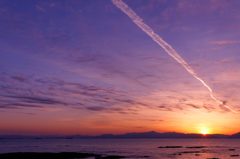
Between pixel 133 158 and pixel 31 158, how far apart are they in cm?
3461

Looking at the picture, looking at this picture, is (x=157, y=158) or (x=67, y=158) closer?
(x=67, y=158)

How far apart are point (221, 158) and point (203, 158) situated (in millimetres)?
6640

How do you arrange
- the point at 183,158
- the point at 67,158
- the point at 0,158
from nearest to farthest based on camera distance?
the point at 0,158, the point at 67,158, the point at 183,158

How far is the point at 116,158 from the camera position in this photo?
7538cm

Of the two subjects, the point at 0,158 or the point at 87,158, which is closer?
the point at 0,158

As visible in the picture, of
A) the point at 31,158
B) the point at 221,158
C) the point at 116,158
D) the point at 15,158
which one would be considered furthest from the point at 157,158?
the point at 15,158

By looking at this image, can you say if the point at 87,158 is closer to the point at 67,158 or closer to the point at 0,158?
the point at 67,158

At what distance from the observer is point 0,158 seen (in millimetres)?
68188

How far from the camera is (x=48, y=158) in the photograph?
2798 inches

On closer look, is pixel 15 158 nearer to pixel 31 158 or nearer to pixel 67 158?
pixel 31 158

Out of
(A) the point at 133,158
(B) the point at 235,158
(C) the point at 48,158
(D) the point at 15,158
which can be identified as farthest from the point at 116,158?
(B) the point at 235,158

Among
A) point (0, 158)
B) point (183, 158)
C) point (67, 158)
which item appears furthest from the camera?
point (183, 158)

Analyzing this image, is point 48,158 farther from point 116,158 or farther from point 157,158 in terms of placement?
point 157,158

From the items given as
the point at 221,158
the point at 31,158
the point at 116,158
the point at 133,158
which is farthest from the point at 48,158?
the point at 221,158
